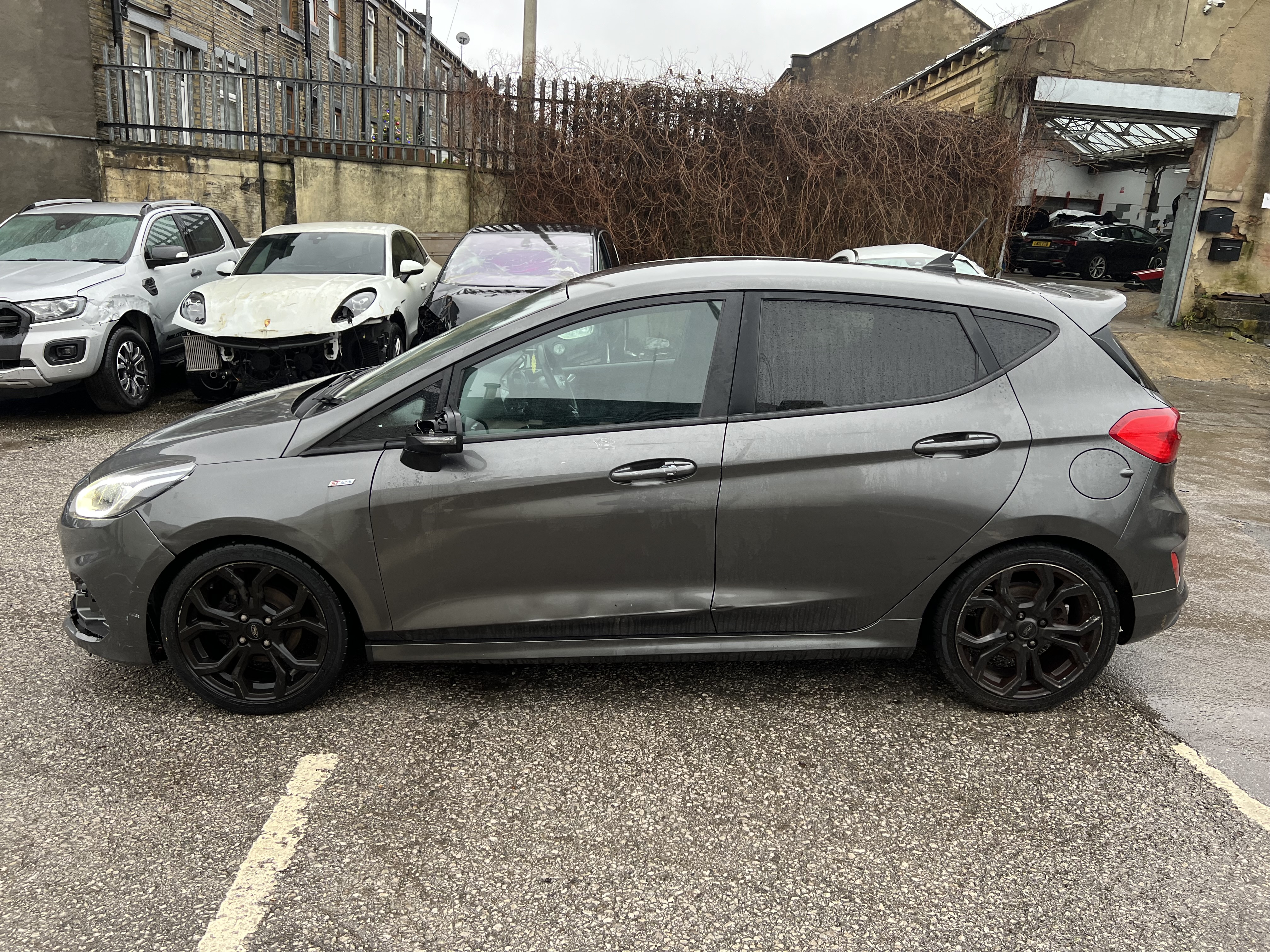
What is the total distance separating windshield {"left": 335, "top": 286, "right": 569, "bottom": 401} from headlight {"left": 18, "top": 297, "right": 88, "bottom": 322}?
515cm

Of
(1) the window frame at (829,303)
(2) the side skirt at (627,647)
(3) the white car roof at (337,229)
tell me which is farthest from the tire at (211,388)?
(1) the window frame at (829,303)

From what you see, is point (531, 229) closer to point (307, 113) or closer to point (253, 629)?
point (307, 113)

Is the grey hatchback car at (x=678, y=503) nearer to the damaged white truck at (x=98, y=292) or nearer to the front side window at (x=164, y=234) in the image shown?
the damaged white truck at (x=98, y=292)

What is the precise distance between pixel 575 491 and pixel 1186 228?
15.3m

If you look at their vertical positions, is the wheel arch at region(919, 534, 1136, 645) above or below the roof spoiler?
below

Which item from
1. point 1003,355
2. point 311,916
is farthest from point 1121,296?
point 311,916

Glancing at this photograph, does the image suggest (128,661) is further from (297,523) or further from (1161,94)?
(1161,94)

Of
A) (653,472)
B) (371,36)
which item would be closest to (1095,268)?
(371,36)

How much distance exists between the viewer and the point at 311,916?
2.42 meters

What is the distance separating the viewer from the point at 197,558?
3.22 meters

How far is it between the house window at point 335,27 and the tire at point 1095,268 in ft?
67.9

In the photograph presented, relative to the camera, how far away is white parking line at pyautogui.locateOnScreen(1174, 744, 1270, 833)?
2.94 metres

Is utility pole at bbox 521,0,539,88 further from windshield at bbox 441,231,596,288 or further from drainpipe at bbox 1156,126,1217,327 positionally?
drainpipe at bbox 1156,126,1217,327

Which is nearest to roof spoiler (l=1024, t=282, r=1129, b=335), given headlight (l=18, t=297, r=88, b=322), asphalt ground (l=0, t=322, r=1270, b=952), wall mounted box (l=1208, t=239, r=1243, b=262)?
asphalt ground (l=0, t=322, r=1270, b=952)
